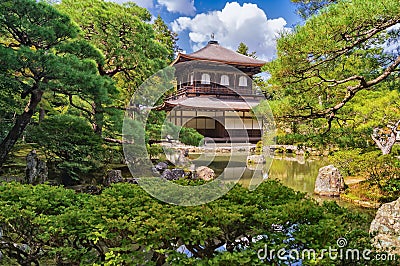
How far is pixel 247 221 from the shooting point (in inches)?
84.8

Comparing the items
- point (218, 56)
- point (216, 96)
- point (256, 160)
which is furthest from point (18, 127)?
point (218, 56)

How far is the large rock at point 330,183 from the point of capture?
277 inches

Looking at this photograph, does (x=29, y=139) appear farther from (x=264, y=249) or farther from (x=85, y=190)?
(x=264, y=249)

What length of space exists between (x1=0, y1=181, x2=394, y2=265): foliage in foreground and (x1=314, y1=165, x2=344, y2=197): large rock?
16.1 feet

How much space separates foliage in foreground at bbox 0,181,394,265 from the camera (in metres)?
1.94

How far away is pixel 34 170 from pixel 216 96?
45.4 ft

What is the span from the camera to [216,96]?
18.9 m

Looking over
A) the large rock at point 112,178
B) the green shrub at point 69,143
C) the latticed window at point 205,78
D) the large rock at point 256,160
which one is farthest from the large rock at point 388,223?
the latticed window at point 205,78

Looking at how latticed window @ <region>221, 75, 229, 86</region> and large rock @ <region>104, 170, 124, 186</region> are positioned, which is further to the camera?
latticed window @ <region>221, 75, 229, 86</region>

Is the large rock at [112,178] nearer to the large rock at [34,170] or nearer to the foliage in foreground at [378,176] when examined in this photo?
the large rock at [34,170]

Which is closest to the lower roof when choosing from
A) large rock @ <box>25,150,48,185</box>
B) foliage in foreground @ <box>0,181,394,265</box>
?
large rock @ <box>25,150,48,185</box>

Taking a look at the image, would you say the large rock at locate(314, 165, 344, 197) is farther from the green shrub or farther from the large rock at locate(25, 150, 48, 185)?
the large rock at locate(25, 150, 48, 185)

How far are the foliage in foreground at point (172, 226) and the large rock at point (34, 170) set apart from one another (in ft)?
12.2

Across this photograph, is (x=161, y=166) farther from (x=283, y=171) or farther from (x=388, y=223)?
(x=388, y=223)
